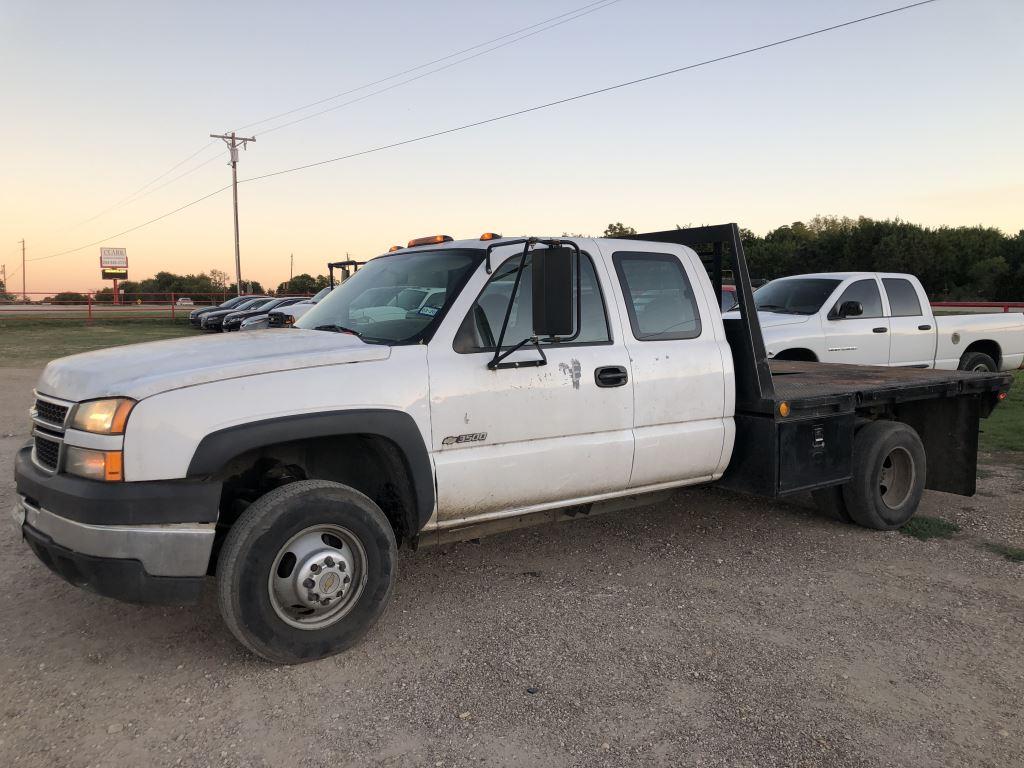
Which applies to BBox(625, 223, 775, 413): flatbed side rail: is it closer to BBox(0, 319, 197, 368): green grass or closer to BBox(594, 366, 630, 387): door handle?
BBox(594, 366, 630, 387): door handle

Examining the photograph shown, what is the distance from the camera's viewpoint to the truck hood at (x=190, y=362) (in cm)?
341

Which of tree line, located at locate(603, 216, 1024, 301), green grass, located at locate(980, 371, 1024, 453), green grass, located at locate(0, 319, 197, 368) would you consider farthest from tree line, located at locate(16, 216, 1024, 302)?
green grass, located at locate(980, 371, 1024, 453)

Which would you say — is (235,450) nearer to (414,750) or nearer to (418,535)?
(418,535)

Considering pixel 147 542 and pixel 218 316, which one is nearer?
pixel 147 542

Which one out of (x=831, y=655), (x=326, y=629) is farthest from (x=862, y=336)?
(x=326, y=629)

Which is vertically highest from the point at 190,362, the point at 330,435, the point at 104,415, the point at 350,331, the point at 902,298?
the point at 902,298

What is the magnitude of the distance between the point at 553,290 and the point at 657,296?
131 cm

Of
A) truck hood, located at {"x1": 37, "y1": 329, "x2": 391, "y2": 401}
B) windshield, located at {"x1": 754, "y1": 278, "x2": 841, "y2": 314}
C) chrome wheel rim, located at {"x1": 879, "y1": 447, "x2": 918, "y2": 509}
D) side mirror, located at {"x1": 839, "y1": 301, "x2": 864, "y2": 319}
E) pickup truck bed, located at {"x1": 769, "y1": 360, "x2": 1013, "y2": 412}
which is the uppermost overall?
windshield, located at {"x1": 754, "y1": 278, "x2": 841, "y2": 314}

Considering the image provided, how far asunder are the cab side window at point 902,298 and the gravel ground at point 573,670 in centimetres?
579

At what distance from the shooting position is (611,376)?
4.53m

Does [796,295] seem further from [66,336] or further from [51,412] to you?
[66,336]

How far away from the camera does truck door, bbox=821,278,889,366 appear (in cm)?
977

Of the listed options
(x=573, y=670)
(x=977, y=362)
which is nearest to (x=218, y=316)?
(x=977, y=362)

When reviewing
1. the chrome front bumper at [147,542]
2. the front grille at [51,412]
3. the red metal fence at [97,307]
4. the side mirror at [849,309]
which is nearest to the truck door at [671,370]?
the chrome front bumper at [147,542]
